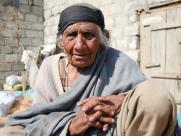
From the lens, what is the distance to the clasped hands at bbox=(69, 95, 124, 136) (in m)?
1.62

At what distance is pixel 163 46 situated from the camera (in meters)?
5.67

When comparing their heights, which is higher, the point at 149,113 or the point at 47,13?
the point at 47,13

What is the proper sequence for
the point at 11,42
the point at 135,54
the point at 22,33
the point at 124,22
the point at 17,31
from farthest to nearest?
the point at 22,33 < the point at 17,31 < the point at 11,42 < the point at 124,22 < the point at 135,54

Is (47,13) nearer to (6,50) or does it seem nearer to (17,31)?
(17,31)

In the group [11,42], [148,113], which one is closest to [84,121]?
[148,113]

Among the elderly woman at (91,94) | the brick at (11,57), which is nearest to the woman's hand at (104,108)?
the elderly woman at (91,94)

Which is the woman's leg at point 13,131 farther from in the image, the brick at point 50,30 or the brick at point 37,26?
the brick at point 37,26

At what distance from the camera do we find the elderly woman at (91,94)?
150cm

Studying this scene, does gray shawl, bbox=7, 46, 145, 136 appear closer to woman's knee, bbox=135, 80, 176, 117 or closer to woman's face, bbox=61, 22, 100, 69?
woman's face, bbox=61, 22, 100, 69

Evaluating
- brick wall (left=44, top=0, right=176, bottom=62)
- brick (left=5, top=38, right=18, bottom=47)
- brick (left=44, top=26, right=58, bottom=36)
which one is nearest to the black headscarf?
brick wall (left=44, top=0, right=176, bottom=62)

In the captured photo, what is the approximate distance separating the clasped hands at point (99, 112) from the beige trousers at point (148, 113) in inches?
2.4

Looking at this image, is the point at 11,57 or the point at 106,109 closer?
→ the point at 106,109

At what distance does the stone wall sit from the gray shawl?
22.5 feet

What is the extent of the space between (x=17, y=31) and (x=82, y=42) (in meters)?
7.25
